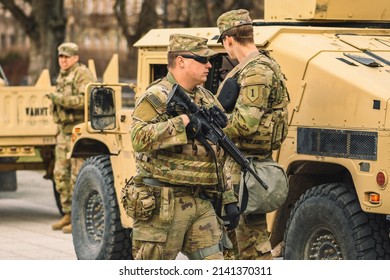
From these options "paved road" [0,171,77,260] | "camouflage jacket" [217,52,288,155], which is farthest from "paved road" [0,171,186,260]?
"camouflage jacket" [217,52,288,155]

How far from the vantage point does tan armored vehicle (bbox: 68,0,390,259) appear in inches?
338

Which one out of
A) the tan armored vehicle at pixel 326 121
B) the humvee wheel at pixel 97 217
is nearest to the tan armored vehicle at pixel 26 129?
the humvee wheel at pixel 97 217

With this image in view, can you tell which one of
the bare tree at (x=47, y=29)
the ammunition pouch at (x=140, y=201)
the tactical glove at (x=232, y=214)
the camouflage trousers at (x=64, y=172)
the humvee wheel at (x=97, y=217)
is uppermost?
the ammunition pouch at (x=140, y=201)

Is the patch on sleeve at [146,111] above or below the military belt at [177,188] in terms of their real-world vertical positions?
above

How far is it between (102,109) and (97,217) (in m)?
0.98

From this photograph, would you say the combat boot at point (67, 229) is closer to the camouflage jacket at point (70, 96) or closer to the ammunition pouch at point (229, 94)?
the camouflage jacket at point (70, 96)

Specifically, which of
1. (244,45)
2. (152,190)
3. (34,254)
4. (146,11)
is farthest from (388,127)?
(146,11)

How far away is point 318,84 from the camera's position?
903 cm

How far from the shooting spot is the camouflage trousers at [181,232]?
760 cm

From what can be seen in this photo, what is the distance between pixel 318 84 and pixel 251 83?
23.9 inches

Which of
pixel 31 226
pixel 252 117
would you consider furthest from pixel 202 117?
pixel 31 226

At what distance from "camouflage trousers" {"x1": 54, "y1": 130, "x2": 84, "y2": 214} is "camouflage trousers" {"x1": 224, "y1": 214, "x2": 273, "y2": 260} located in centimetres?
545

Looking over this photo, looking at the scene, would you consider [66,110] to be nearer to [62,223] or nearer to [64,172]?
[64,172]

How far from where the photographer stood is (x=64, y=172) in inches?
559
